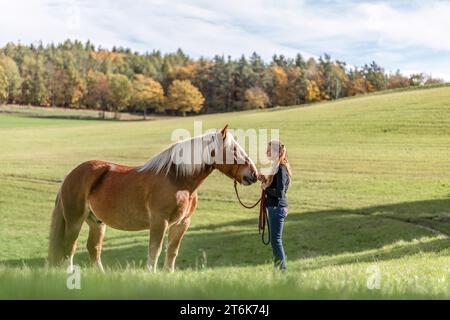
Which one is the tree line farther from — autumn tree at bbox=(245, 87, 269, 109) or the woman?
the woman

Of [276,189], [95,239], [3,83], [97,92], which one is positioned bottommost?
[95,239]

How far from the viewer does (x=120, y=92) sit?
429 ft

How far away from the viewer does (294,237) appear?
66.5ft

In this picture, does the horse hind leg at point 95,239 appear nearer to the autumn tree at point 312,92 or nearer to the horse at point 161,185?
the horse at point 161,185

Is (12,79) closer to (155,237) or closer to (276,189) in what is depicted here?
(276,189)

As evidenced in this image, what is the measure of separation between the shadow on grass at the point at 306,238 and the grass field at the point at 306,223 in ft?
0.14

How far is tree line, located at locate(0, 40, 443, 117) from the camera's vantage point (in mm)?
124438

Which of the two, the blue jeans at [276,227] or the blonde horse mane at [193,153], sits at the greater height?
the blonde horse mane at [193,153]

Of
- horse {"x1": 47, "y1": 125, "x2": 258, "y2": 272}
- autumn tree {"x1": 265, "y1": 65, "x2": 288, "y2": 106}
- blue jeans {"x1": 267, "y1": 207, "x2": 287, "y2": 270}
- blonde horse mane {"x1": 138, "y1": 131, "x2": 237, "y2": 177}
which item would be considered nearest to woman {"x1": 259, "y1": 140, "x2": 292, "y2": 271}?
blue jeans {"x1": 267, "y1": 207, "x2": 287, "y2": 270}

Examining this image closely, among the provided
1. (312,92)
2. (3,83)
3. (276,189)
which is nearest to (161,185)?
(276,189)

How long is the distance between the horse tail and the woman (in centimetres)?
327

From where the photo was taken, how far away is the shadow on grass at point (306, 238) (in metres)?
17.8

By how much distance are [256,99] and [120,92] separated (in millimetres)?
32170

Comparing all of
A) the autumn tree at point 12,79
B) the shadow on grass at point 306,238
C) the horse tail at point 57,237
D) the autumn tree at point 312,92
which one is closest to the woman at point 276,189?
the horse tail at point 57,237
